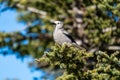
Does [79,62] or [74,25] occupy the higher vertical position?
[74,25]

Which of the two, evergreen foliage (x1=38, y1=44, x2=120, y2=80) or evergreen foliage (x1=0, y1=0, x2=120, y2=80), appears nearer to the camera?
evergreen foliage (x1=38, y1=44, x2=120, y2=80)

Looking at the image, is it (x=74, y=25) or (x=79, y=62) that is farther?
(x=74, y=25)

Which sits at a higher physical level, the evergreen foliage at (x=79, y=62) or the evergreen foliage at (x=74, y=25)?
the evergreen foliage at (x=74, y=25)

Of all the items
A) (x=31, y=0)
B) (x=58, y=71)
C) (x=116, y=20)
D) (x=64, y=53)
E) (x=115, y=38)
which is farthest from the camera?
(x=31, y=0)

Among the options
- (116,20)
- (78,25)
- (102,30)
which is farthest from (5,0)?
(116,20)

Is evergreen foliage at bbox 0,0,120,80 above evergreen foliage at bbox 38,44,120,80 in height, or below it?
above

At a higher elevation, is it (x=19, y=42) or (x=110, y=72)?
(x=19, y=42)

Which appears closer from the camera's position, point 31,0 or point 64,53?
point 64,53

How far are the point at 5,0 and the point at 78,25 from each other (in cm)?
268

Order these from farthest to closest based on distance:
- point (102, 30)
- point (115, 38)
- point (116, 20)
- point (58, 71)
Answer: point (58, 71)
point (115, 38)
point (102, 30)
point (116, 20)

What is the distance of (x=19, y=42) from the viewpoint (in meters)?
18.5

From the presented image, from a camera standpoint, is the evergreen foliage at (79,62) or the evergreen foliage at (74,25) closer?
the evergreen foliage at (79,62)

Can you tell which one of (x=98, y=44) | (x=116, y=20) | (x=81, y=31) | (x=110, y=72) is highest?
(x=81, y=31)

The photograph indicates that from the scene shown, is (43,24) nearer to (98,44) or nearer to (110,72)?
(98,44)
